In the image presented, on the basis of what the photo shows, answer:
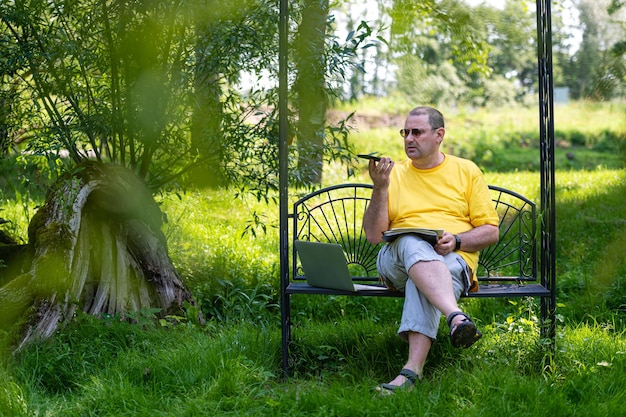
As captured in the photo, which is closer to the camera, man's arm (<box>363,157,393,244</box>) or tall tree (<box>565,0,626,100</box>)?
man's arm (<box>363,157,393,244</box>)

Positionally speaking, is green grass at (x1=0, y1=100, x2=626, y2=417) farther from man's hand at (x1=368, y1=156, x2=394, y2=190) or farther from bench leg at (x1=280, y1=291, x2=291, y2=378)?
man's hand at (x1=368, y1=156, x2=394, y2=190)

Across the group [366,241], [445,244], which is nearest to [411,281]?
[445,244]

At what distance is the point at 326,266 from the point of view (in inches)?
140

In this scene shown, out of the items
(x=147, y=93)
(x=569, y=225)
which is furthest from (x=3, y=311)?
(x=569, y=225)

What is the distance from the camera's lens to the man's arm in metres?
3.52

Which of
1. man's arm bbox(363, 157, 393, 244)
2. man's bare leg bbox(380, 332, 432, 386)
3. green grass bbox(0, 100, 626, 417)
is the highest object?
man's arm bbox(363, 157, 393, 244)

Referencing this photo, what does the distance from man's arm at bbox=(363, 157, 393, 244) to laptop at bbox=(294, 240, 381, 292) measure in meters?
0.27

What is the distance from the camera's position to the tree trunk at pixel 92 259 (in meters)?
3.88

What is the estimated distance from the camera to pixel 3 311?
12.4ft

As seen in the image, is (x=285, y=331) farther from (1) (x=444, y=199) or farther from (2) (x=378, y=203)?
(1) (x=444, y=199)

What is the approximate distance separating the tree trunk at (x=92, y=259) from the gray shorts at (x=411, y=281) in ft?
4.76

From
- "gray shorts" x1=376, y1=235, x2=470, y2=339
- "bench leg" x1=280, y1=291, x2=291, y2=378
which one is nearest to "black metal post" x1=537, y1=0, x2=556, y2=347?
"gray shorts" x1=376, y1=235, x2=470, y2=339

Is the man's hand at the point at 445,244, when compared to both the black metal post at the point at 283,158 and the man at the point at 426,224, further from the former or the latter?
the black metal post at the point at 283,158

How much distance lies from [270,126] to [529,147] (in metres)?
9.77
